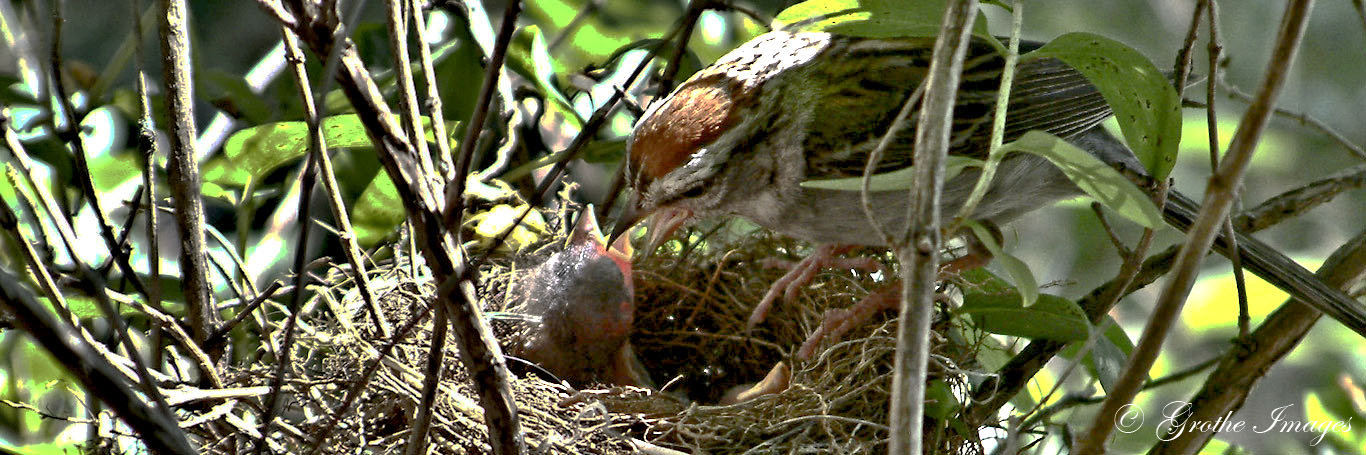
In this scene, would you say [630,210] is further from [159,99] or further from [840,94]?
[159,99]

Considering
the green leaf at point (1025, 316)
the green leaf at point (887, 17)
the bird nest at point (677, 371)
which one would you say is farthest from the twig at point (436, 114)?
the green leaf at point (1025, 316)

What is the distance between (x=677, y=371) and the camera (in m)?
2.40

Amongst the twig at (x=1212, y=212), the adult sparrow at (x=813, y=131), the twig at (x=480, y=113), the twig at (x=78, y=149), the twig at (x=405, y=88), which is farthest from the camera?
the adult sparrow at (x=813, y=131)

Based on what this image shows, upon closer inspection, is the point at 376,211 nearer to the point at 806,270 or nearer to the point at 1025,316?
the point at 806,270

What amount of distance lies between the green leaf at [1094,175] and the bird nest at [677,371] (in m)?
0.79

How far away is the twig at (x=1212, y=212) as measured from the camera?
870 mm

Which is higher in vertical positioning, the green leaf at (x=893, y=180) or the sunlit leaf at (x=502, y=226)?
the sunlit leaf at (x=502, y=226)

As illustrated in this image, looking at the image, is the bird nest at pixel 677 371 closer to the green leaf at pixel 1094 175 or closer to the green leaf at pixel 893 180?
the green leaf at pixel 893 180

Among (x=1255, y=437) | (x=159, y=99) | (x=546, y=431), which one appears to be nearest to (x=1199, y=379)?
(x=1255, y=437)

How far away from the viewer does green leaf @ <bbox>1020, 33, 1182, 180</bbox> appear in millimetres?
1297

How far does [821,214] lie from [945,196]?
25cm

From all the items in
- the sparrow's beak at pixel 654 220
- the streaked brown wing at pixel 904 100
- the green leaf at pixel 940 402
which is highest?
the streaked brown wing at pixel 904 100

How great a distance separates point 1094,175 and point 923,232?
0.27 metres

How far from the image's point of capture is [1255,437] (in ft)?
12.0
